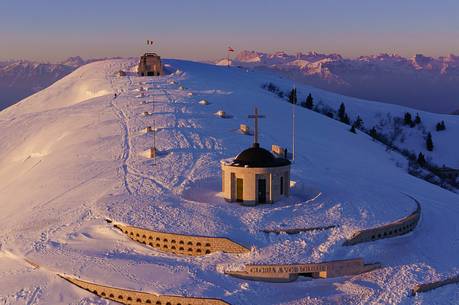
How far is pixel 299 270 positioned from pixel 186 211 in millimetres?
5436

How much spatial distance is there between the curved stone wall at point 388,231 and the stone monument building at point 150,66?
59.8 m

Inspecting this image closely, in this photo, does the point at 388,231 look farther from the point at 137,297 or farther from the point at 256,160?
the point at 137,297

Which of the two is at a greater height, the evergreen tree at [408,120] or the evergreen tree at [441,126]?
the evergreen tree at [408,120]

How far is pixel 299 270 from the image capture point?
18.0m

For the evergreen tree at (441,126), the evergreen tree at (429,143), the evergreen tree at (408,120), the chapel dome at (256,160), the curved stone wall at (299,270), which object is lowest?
the evergreen tree at (429,143)

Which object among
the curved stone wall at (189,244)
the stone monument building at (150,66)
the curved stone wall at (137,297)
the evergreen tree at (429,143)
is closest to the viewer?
the curved stone wall at (137,297)

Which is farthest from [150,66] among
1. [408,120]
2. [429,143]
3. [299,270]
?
[299,270]

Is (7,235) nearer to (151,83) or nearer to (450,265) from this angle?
(450,265)

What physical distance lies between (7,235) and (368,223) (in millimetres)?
14516

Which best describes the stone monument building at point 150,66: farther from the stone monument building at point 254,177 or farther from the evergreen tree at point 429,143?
the stone monument building at point 254,177

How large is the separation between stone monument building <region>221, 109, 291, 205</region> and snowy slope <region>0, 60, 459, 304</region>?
73cm

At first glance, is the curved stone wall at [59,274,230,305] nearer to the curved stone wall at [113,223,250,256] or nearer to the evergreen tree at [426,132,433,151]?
the curved stone wall at [113,223,250,256]

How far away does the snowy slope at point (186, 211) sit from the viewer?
17641 millimetres

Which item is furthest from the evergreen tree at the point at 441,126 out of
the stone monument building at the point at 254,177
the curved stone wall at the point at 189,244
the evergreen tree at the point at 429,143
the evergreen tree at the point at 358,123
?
the curved stone wall at the point at 189,244
